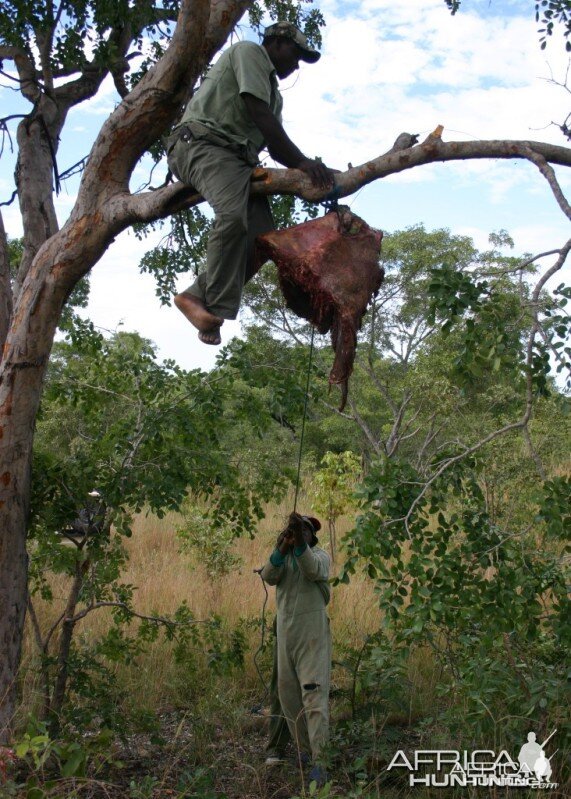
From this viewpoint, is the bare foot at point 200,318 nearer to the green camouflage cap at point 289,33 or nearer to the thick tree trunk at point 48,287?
the thick tree trunk at point 48,287

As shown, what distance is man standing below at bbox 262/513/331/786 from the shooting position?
5.55 m

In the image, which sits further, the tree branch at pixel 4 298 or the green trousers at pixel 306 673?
the green trousers at pixel 306 673

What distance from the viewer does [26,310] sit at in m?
4.48

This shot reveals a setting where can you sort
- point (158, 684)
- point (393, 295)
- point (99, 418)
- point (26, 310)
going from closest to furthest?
1. point (26, 310)
2. point (99, 418)
3. point (158, 684)
4. point (393, 295)

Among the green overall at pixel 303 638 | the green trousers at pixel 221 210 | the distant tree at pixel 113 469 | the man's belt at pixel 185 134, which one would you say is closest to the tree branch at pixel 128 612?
the distant tree at pixel 113 469

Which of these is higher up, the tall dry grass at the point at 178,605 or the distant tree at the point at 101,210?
the distant tree at the point at 101,210

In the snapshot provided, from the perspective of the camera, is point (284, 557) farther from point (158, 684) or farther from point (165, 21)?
point (165, 21)

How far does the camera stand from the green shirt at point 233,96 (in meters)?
3.84

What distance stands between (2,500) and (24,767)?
166cm

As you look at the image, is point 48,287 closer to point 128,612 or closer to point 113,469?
point 113,469

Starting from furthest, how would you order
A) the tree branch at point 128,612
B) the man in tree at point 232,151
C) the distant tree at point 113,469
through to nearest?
the tree branch at point 128,612
the distant tree at point 113,469
the man in tree at point 232,151

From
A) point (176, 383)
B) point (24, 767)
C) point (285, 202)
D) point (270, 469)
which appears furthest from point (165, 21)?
point (24, 767)
